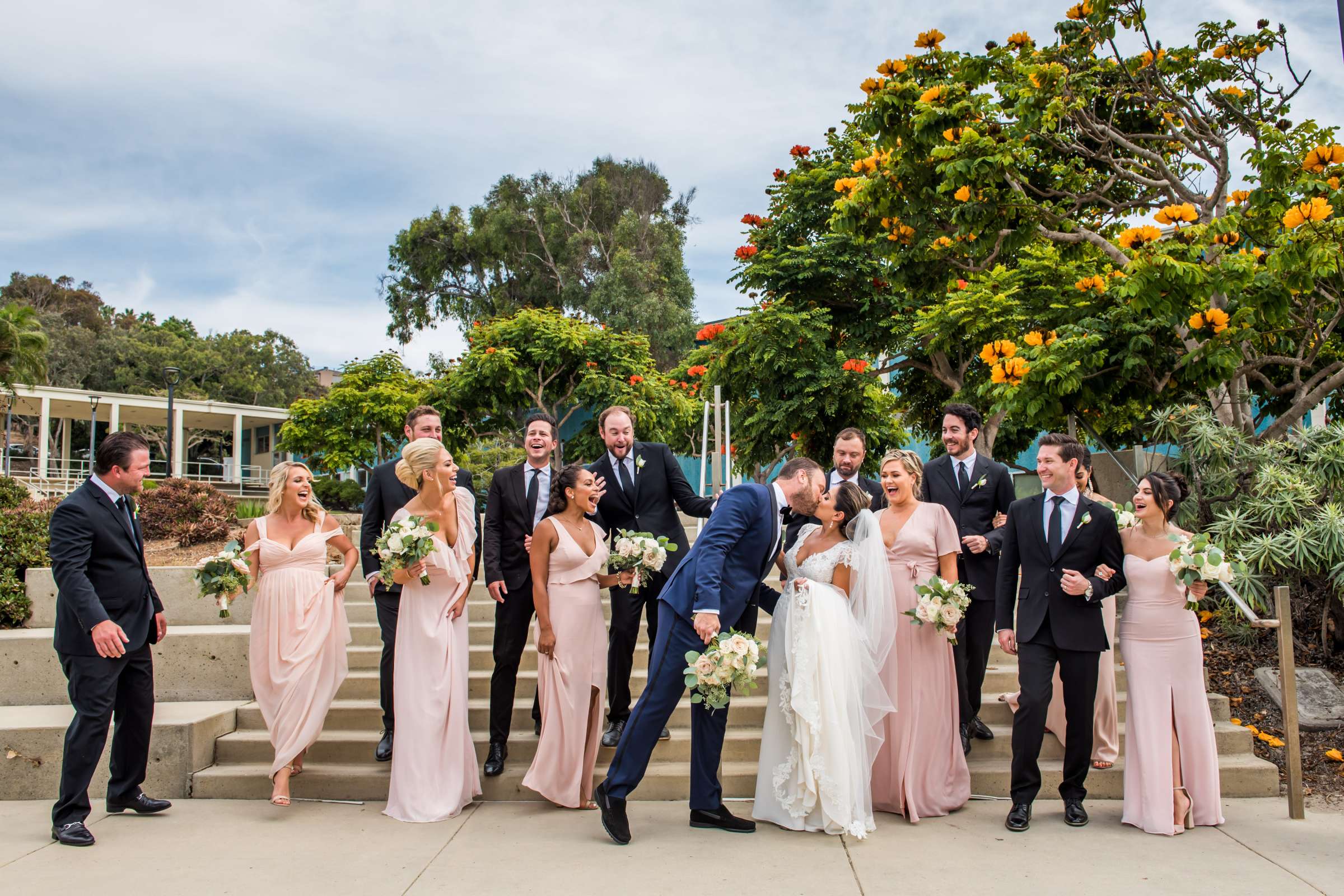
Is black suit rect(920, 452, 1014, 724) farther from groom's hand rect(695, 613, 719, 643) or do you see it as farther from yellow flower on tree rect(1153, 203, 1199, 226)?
yellow flower on tree rect(1153, 203, 1199, 226)

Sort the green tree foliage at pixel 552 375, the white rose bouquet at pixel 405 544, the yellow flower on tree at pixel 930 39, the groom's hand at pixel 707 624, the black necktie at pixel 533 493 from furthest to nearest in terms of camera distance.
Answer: the green tree foliage at pixel 552 375 → the yellow flower on tree at pixel 930 39 → the black necktie at pixel 533 493 → the white rose bouquet at pixel 405 544 → the groom's hand at pixel 707 624

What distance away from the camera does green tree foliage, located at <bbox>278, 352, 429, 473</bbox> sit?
933 inches

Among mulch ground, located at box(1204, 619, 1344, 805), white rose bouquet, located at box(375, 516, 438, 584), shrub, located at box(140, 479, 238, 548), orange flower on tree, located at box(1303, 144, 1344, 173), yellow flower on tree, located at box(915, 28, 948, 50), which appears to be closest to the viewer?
white rose bouquet, located at box(375, 516, 438, 584)

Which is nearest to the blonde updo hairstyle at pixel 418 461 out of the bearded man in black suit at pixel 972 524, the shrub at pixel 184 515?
the bearded man in black suit at pixel 972 524

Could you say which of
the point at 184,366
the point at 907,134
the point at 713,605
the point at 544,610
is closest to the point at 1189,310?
the point at 907,134

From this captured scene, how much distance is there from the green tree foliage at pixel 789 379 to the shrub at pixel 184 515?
627 centimetres

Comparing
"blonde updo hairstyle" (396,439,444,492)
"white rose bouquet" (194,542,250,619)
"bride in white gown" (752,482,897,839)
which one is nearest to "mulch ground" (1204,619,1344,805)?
"bride in white gown" (752,482,897,839)

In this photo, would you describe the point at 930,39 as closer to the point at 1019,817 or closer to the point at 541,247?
the point at 1019,817

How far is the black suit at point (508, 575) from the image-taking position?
5.77m

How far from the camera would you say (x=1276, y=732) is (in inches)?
247

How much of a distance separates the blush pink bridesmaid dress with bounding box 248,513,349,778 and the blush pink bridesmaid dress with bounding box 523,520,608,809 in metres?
1.34

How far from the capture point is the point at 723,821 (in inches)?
196

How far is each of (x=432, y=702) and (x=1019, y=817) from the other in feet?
10.7

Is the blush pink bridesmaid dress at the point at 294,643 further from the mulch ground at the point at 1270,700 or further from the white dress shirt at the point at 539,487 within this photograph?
the mulch ground at the point at 1270,700
